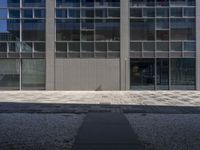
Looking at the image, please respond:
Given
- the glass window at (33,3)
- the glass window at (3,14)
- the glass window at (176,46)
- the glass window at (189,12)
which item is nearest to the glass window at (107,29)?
the glass window at (176,46)

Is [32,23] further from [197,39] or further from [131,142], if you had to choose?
[131,142]

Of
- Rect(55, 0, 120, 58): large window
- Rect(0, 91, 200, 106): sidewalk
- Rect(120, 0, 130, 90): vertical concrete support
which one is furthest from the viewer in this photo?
Rect(55, 0, 120, 58): large window

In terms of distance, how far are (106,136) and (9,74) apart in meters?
24.2

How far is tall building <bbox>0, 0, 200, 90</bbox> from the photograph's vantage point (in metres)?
32.1

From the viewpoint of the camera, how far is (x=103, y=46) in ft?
106

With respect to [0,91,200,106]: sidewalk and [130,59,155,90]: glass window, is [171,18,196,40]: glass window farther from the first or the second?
[0,91,200,106]: sidewalk

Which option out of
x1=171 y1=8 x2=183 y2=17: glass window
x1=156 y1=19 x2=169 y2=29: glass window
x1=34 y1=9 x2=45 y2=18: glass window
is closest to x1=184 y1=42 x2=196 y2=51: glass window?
x1=156 y1=19 x2=169 y2=29: glass window

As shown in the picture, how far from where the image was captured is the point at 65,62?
1272 inches

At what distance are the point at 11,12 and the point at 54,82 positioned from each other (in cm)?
780

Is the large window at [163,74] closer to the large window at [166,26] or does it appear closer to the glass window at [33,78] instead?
the large window at [166,26]

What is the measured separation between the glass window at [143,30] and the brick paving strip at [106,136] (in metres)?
19.6

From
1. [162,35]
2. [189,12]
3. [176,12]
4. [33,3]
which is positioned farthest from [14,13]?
[189,12]

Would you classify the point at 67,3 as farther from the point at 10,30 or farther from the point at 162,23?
the point at 162,23

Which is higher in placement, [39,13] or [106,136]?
[39,13]
